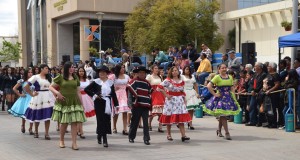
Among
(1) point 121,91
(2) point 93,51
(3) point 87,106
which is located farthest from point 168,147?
(2) point 93,51

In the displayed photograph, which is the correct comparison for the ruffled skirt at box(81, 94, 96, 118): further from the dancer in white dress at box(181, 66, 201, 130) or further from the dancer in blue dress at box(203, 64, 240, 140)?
the dancer in blue dress at box(203, 64, 240, 140)

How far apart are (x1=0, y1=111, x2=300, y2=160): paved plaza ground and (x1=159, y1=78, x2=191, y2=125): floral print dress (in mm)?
558

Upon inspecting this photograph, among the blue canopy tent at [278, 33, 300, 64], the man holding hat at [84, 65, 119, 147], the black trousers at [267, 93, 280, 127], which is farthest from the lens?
the blue canopy tent at [278, 33, 300, 64]

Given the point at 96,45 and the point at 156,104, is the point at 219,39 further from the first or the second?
the point at 156,104

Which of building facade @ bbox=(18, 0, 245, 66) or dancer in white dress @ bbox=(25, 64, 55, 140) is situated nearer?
dancer in white dress @ bbox=(25, 64, 55, 140)

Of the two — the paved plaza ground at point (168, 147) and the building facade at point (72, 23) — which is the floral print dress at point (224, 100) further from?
the building facade at point (72, 23)

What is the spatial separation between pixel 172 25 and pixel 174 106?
26.3 m

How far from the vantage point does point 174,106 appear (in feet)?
36.1

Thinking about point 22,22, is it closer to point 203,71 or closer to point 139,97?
point 203,71

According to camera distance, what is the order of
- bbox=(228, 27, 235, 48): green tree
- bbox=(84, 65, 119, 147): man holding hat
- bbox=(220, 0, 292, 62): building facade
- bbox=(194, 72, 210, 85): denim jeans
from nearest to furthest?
bbox=(84, 65, 119, 147): man holding hat < bbox=(194, 72, 210, 85): denim jeans < bbox=(220, 0, 292, 62): building facade < bbox=(228, 27, 235, 48): green tree

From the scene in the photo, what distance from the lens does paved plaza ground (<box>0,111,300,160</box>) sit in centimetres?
913

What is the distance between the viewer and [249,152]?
945 cm

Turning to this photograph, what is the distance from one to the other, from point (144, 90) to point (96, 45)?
42.4m

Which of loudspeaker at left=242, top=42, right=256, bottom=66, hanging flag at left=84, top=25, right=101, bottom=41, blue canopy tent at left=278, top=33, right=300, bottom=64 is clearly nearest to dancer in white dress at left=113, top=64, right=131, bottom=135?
blue canopy tent at left=278, top=33, right=300, bottom=64
